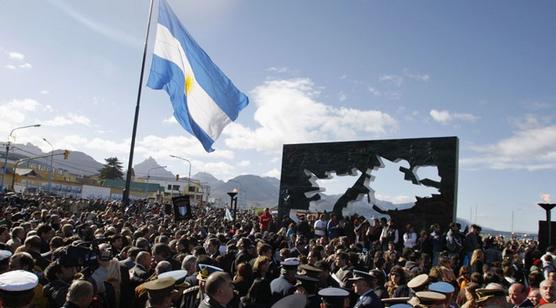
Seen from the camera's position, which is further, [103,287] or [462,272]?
[462,272]

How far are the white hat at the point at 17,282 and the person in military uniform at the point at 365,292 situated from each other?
369cm

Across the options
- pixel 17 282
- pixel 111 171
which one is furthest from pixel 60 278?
pixel 111 171

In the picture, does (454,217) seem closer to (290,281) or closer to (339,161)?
(339,161)

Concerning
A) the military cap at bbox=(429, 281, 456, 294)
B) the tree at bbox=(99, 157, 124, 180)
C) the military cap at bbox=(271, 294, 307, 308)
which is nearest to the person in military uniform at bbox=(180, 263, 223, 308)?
the military cap at bbox=(271, 294, 307, 308)

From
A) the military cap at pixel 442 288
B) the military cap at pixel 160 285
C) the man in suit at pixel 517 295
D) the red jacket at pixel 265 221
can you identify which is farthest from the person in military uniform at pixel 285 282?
the red jacket at pixel 265 221

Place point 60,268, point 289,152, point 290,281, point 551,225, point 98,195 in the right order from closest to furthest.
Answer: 1. point 60,268
2. point 290,281
3. point 551,225
4. point 289,152
5. point 98,195

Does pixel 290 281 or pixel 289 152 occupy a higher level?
pixel 289 152

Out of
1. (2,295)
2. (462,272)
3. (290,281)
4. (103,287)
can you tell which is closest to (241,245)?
(290,281)

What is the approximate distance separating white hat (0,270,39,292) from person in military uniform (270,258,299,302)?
10.6 ft

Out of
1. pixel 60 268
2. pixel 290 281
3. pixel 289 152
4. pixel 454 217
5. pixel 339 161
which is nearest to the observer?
pixel 60 268

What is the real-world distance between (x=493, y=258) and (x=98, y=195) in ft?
208

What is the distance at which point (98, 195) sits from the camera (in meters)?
66.8

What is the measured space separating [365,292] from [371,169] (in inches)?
Result: 591

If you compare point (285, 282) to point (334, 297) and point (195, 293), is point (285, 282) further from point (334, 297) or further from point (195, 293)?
point (334, 297)
